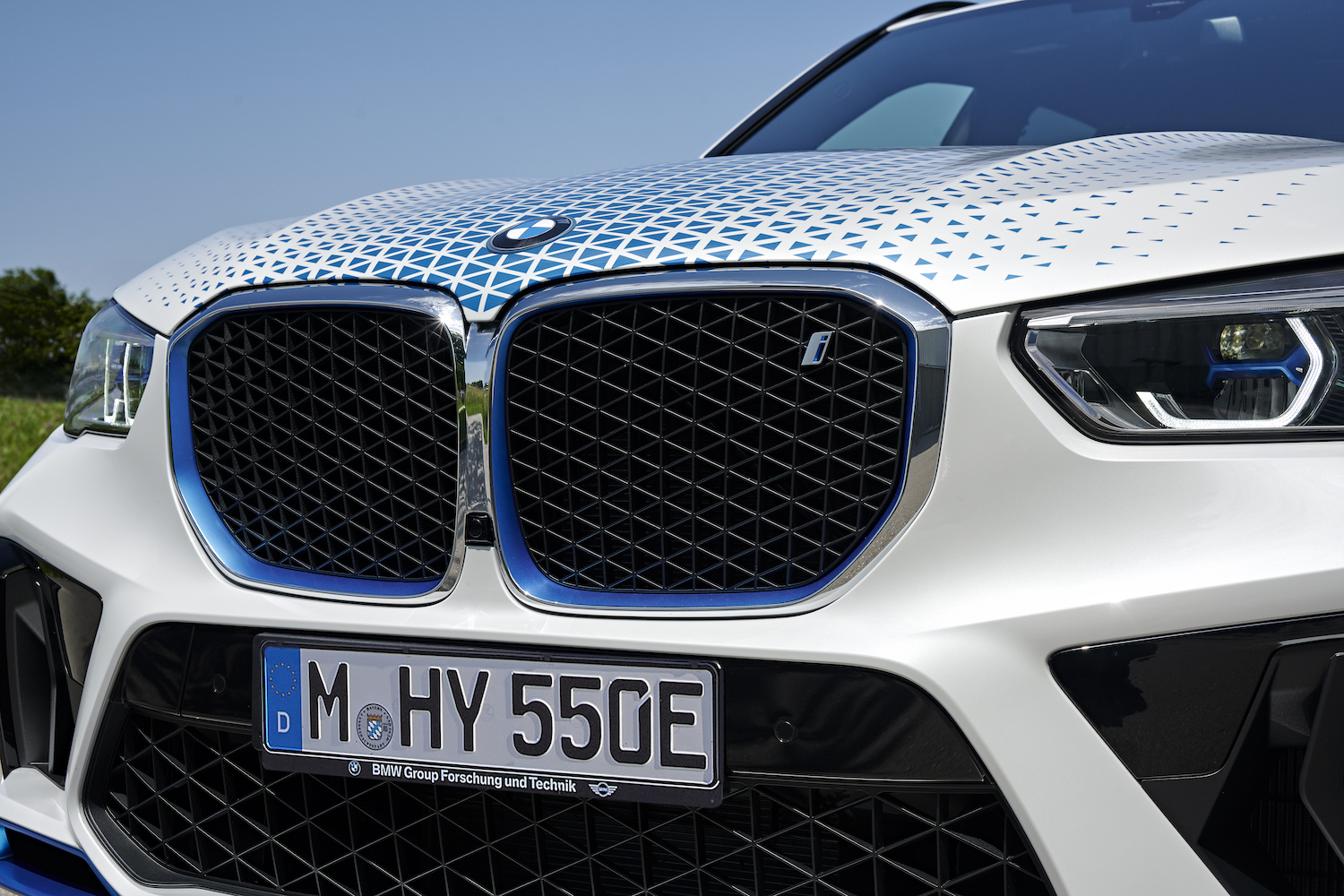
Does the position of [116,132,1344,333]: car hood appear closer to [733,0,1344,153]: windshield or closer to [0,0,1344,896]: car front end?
[0,0,1344,896]: car front end

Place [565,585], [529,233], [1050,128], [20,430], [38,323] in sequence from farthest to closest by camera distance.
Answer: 1. [38,323]
2. [20,430]
3. [1050,128]
4. [529,233]
5. [565,585]

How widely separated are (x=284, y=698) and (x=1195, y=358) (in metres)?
1.20

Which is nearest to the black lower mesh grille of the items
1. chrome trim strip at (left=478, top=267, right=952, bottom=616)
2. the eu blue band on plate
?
chrome trim strip at (left=478, top=267, right=952, bottom=616)

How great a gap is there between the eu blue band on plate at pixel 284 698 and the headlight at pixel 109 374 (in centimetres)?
48

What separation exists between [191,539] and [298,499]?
0.17 m

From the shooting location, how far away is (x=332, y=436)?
154cm

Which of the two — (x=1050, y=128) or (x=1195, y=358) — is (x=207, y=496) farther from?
(x=1050, y=128)

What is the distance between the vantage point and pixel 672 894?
1.41 m

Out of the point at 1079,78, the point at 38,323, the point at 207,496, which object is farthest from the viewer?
the point at 38,323

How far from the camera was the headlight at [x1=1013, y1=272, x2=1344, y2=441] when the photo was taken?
3.94 feet

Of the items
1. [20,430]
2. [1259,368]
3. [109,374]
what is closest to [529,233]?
[109,374]

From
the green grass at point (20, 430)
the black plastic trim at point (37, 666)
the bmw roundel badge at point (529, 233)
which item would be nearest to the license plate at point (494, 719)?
the black plastic trim at point (37, 666)

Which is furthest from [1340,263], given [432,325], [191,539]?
[191,539]

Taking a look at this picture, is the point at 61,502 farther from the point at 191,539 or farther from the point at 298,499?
the point at 298,499
